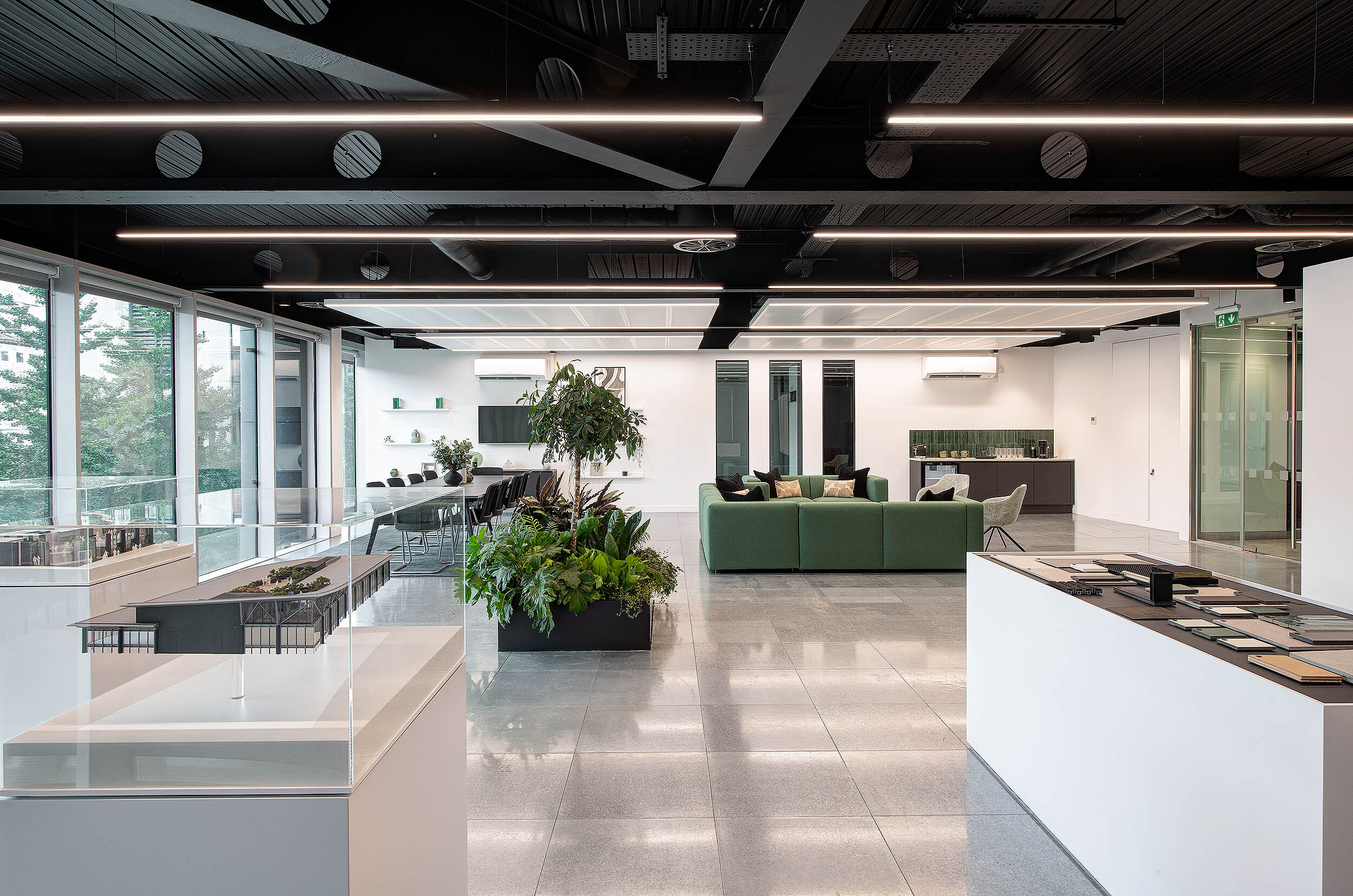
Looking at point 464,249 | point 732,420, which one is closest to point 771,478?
point 732,420

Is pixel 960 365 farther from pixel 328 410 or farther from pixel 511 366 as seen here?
pixel 328 410

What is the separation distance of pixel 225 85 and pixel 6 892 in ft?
15.1

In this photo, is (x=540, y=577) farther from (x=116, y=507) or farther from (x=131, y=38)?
(x=131, y=38)

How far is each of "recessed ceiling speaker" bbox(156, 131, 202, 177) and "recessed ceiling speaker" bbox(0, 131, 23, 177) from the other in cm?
75

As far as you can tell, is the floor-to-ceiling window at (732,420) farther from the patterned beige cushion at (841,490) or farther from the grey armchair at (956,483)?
the grey armchair at (956,483)

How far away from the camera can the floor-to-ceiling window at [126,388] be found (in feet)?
19.1

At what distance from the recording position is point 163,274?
22.0 ft

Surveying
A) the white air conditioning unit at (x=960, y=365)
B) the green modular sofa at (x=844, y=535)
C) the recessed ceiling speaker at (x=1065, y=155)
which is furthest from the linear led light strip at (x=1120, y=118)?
the white air conditioning unit at (x=960, y=365)

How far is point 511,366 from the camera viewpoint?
1254cm

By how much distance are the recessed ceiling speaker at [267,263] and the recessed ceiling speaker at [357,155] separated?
3.60m

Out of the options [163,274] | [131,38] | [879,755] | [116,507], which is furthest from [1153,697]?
[163,274]

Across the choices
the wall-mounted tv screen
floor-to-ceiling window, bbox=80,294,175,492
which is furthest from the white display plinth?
the wall-mounted tv screen

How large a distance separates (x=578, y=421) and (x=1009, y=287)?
15.0 ft

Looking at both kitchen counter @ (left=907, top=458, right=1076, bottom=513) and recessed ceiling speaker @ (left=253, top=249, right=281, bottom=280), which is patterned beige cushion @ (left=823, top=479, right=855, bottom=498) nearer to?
kitchen counter @ (left=907, top=458, right=1076, bottom=513)
